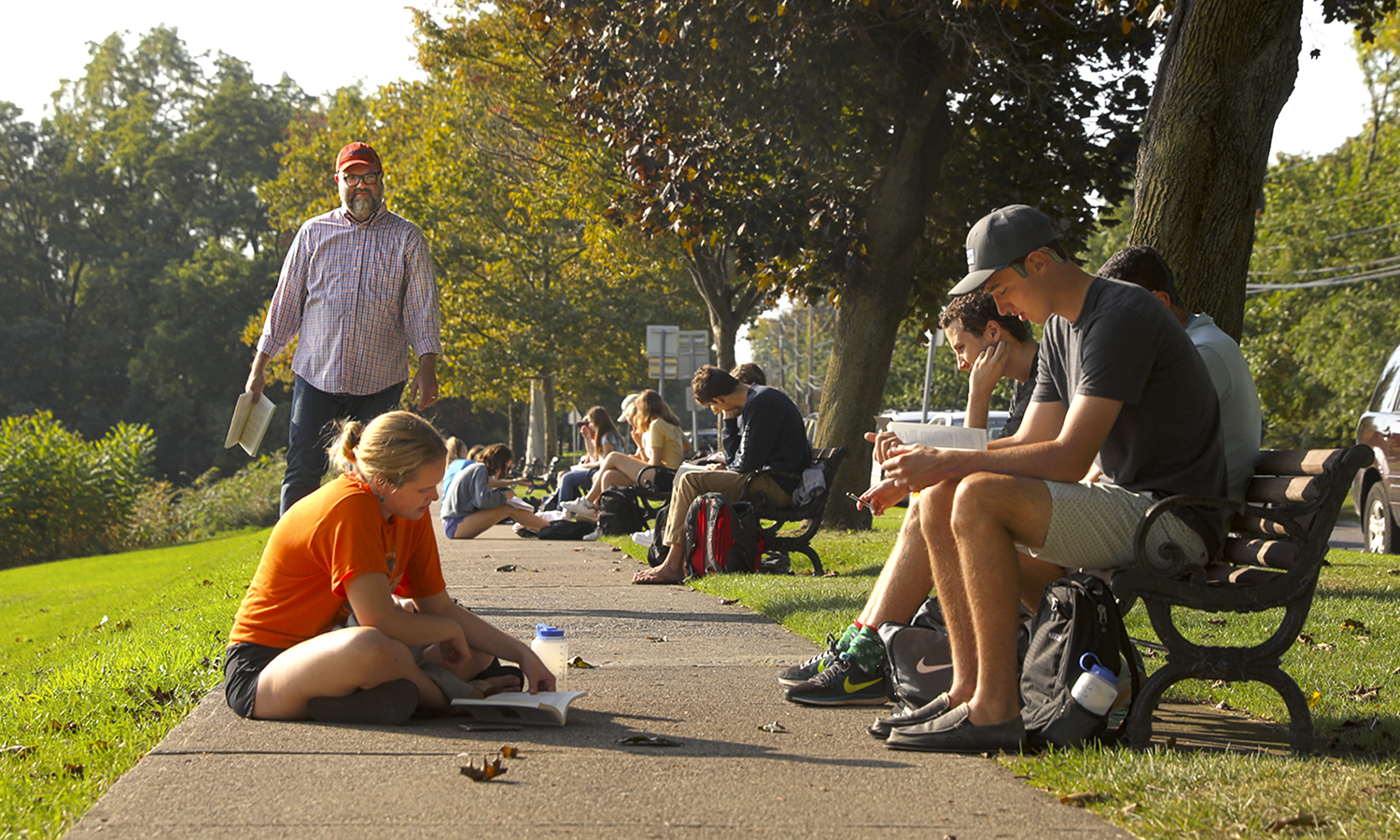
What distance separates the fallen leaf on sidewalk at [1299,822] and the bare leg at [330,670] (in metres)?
2.52

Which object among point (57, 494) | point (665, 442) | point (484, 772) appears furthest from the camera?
point (57, 494)

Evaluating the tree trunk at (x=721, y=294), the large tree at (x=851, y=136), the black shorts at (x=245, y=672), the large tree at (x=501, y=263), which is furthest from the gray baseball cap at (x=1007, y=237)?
the large tree at (x=501, y=263)

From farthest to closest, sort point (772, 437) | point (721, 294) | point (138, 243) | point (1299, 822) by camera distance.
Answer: point (138, 243) < point (721, 294) < point (772, 437) < point (1299, 822)

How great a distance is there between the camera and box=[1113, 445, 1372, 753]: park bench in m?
3.78

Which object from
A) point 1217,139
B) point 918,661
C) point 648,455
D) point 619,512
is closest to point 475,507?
point 619,512

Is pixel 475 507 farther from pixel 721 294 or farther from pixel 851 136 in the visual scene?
pixel 721 294

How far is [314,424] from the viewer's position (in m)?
6.48

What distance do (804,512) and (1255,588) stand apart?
5383mm

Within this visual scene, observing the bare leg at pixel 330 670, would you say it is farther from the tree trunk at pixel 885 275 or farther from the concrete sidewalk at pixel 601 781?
the tree trunk at pixel 885 275

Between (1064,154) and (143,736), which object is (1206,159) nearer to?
(143,736)

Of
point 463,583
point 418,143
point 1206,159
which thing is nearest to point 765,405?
point 463,583

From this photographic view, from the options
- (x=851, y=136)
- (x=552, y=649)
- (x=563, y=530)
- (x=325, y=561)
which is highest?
(x=851, y=136)

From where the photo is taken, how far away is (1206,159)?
6.88 m

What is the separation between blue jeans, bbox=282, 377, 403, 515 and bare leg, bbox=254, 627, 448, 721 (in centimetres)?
220
